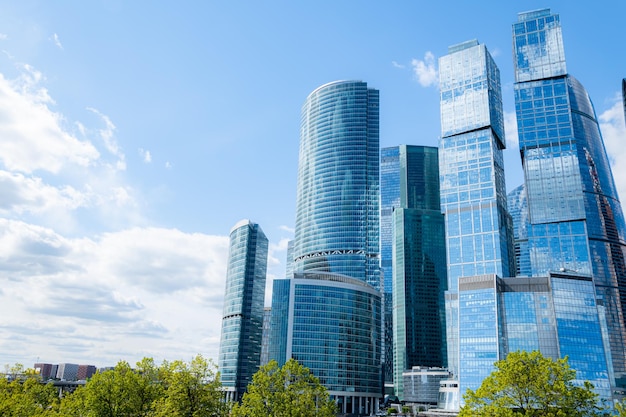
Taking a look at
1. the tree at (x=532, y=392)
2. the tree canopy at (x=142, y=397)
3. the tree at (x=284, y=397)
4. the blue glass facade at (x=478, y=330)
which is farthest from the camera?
the blue glass facade at (x=478, y=330)

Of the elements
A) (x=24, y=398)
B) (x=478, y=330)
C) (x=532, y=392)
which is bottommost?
(x=24, y=398)

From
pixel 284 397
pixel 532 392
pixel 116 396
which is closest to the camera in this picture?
pixel 532 392

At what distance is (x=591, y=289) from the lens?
7505 inches

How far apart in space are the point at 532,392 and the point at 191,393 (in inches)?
1736

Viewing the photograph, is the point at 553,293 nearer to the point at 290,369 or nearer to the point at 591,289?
the point at 591,289

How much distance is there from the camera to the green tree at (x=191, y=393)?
70500 mm

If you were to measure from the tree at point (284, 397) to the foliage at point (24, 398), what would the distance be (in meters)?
29.7

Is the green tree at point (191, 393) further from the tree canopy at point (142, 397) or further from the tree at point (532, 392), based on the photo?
the tree at point (532, 392)

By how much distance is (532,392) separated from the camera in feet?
187

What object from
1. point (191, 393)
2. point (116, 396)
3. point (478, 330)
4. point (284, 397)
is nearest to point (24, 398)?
point (116, 396)

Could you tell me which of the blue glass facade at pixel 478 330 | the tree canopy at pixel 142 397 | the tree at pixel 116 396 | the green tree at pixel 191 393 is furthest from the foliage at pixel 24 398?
the blue glass facade at pixel 478 330

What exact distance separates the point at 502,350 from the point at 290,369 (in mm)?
139749

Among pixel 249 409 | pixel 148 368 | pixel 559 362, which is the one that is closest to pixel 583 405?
pixel 559 362

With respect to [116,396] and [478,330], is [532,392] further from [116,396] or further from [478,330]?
[478,330]
